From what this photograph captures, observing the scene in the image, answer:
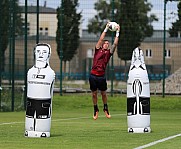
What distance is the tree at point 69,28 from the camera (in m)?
32.7

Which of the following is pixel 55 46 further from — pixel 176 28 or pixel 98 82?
pixel 98 82

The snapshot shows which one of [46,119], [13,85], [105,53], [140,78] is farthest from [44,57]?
[13,85]

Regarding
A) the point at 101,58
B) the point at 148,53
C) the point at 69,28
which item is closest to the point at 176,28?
the point at 148,53

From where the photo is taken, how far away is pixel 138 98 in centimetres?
1588

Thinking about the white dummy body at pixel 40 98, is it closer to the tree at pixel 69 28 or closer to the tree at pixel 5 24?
the tree at pixel 5 24

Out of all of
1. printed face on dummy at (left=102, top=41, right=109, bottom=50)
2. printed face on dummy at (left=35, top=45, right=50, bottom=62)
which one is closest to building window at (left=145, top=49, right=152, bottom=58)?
printed face on dummy at (left=102, top=41, right=109, bottom=50)

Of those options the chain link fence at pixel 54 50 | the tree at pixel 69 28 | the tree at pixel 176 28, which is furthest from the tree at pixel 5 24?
the tree at pixel 176 28

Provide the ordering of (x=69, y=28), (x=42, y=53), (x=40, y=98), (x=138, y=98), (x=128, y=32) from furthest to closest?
(x=69, y=28), (x=128, y=32), (x=138, y=98), (x=42, y=53), (x=40, y=98)

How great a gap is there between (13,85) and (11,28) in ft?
7.49

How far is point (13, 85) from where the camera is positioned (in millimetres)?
28406

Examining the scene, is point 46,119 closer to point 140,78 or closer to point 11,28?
point 140,78

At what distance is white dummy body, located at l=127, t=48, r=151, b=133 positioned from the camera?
51.5ft

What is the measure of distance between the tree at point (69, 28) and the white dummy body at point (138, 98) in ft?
54.4

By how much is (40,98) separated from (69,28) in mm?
19047
